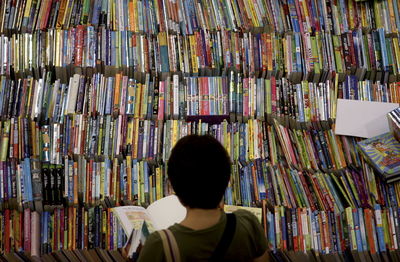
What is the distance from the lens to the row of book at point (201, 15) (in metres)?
2.65

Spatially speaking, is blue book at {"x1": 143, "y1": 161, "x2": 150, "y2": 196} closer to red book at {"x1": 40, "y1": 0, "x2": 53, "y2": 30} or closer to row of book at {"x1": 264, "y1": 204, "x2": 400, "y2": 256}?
row of book at {"x1": 264, "y1": 204, "x2": 400, "y2": 256}

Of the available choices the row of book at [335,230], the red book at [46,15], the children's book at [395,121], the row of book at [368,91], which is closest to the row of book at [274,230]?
the row of book at [335,230]

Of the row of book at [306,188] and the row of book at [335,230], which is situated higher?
the row of book at [306,188]

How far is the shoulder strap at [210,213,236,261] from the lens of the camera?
1.23m

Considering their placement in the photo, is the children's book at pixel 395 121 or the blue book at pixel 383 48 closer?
the children's book at pixel 395 121

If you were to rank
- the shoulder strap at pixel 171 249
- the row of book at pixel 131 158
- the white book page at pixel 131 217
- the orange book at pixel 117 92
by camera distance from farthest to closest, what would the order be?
the orange book at pixel 117 92, the row of book at pixel 131 158, the white book page at pixel 131 217, the shoulder strap at pixel 171 249

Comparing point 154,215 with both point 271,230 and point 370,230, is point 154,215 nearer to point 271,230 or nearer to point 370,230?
point 271,230

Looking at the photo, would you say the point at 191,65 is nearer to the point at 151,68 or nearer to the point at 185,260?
the point at 151,68

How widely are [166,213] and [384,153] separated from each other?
109cm

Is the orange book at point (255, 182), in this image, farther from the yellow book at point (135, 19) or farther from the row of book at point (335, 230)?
the yellow book at point (135, 19)

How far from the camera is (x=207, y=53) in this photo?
2.61 m

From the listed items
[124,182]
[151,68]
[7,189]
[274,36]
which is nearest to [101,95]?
[151,68]

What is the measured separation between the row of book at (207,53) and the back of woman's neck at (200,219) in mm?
1399

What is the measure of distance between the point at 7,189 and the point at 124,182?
51cm
